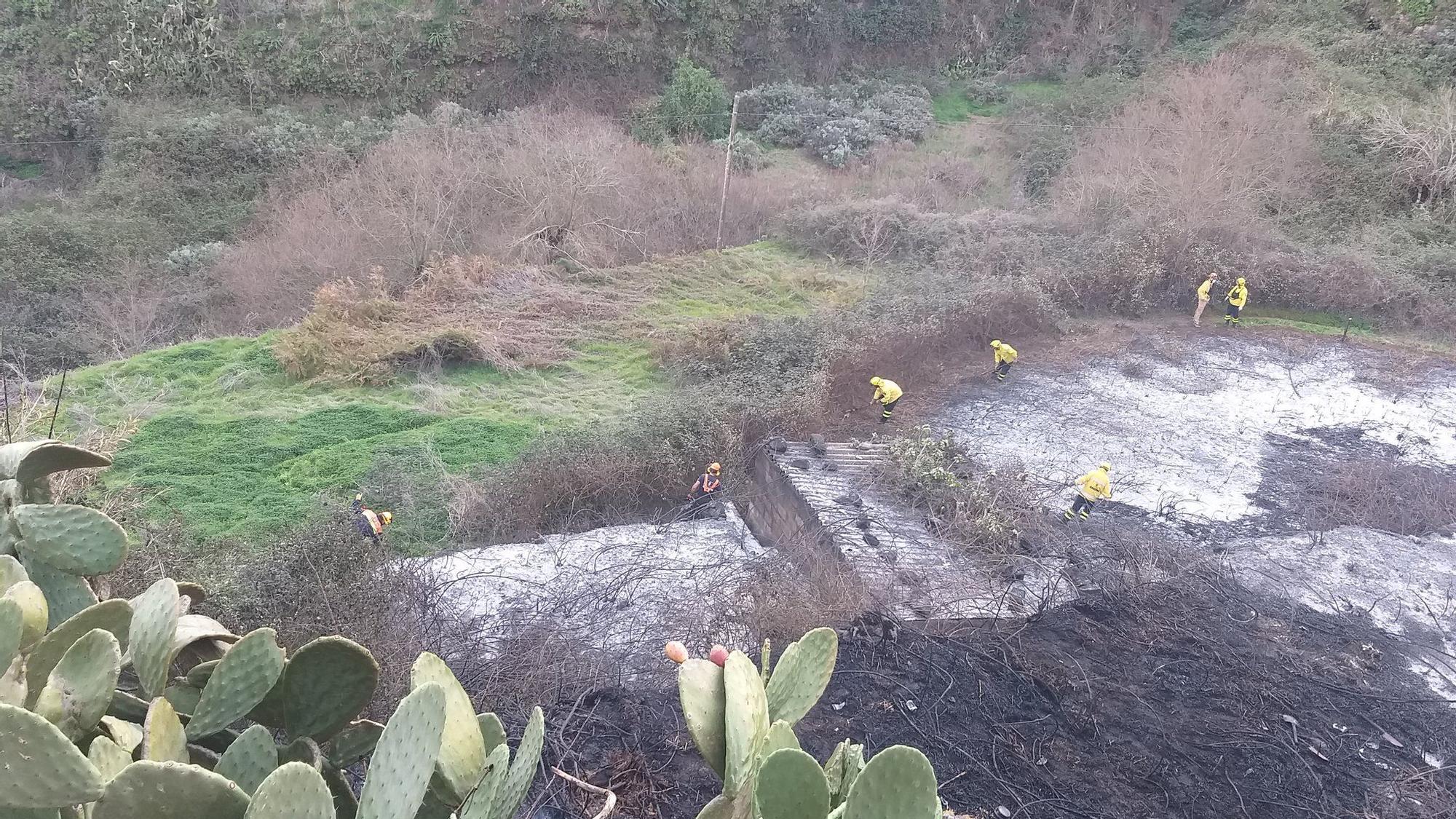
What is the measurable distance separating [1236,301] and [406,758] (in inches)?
525

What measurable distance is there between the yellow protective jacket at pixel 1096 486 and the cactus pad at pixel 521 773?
6.59 m

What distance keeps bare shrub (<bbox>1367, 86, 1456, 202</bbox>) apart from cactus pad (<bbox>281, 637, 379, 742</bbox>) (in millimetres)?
19200

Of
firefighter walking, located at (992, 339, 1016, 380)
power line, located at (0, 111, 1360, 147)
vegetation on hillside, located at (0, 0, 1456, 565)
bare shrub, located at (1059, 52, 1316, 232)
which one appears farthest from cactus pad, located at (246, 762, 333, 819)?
power line, located at (0, 111, 1360, 147)

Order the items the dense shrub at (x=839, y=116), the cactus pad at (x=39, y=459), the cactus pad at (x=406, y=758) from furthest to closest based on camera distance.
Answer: the dense shrub at (x=839, y=116) → the cactus pad at (x=39, y=459) → the cactus pad at (x=406, y=758)

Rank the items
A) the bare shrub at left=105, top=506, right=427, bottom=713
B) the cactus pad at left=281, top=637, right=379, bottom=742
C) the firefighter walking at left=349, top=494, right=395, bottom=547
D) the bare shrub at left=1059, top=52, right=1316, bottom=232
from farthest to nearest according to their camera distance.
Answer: the bare shrub at left=1059, top=52, right=1316, bottom=232 → the firefighter walking at left=349, top=494, right=395, bottom=547 → the bare shrub at left=105, top=506, right=427, bottom=713 → the cactus pad at left=281, top=637, right=379, bottom=742

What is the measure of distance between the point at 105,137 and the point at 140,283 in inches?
259

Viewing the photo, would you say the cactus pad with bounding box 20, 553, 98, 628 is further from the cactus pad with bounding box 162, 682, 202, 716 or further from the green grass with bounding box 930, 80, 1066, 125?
the green grass with bounding box 930, 80, 1066, 125

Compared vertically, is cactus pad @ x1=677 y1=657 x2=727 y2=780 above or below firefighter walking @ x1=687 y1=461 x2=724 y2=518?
above

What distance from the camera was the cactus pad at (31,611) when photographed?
254cm

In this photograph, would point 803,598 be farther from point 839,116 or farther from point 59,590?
point 839,116

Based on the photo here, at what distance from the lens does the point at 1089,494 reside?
26.0ft

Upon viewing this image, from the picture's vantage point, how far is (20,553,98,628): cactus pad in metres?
3.17

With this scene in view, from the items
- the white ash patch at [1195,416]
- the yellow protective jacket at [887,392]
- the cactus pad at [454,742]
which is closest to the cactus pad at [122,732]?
the cactus pad at [454,742]

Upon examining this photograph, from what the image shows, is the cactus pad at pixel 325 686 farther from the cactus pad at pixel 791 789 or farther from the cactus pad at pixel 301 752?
the cactus pad at pixel 791 789
